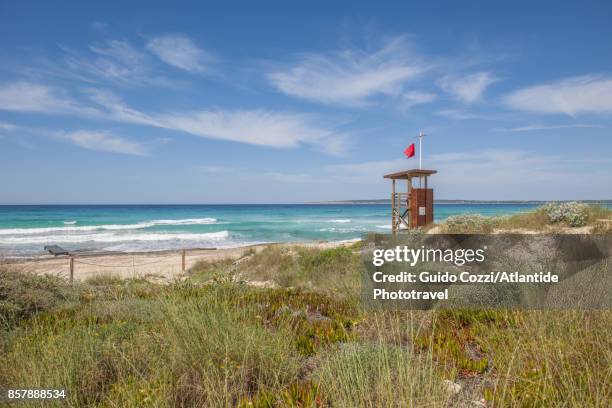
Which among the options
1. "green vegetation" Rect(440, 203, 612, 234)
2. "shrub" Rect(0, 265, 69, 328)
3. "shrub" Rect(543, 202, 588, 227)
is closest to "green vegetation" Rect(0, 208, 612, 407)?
"shrub" Rect(0, 265, 69, 328)

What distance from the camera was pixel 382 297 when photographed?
5902 mm

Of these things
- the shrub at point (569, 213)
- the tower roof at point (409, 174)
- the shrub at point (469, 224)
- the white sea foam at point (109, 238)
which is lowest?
the white sea foam at point (109, 238)

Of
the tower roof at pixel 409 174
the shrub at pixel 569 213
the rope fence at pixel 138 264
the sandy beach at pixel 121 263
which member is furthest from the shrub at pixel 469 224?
the rope fence at pixel 138 264

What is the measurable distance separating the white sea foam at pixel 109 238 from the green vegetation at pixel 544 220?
2547 cm

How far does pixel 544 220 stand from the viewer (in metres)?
14.0

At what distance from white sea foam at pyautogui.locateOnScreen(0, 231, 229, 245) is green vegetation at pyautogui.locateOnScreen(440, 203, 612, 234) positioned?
2547 centimetres

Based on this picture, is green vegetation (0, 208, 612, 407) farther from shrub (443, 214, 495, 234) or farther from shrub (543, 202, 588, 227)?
shrub (543, 202, 588, 227)

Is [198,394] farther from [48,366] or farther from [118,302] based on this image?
[118,302]

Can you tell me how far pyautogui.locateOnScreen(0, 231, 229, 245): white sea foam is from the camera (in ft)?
104

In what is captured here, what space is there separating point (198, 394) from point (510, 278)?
5.12m

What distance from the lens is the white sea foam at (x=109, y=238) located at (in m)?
31.8

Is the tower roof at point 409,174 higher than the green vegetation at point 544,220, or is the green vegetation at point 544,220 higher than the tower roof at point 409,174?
the tower roof at point 409,174

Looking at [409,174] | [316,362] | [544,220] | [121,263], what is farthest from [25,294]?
[409,174]

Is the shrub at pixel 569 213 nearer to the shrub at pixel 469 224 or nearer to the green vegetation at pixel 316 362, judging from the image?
the shrub at pixel 469 224
